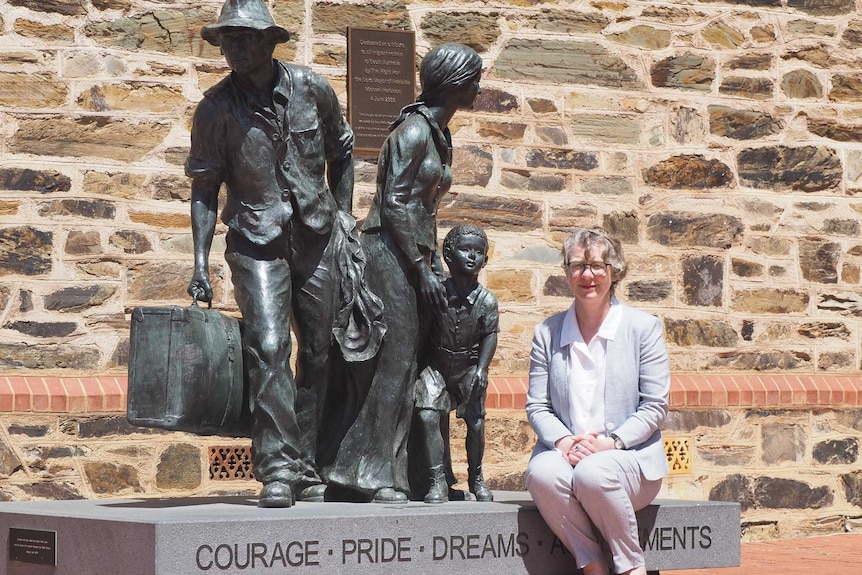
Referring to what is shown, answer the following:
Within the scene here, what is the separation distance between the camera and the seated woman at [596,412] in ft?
19.4

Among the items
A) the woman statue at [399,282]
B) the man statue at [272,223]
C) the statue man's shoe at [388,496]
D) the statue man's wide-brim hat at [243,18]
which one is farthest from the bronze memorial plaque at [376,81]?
the statue man's shoe at [388,496]

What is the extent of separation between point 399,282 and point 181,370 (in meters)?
1.08

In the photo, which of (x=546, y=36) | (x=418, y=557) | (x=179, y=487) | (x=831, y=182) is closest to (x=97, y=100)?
(x=179, y=487)

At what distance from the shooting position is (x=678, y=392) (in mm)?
10148

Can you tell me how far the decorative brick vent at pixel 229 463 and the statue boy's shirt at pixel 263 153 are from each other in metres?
2.68

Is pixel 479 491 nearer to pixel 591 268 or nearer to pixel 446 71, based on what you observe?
pixel 591 268

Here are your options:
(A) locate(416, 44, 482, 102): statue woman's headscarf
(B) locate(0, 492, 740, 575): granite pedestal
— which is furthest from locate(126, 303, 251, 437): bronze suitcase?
(A) locate(416, 44, 482, 102): statue woman's headscarf

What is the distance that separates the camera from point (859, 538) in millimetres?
10281

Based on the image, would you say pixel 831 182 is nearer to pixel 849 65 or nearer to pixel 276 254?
pixel 849 65

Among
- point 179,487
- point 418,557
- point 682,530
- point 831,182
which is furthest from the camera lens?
point 831,182

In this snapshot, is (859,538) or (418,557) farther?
(859,538)

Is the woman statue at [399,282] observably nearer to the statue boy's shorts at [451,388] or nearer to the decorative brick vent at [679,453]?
the statue boy's shorts at [451,388]

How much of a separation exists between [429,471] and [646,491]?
1.10 m

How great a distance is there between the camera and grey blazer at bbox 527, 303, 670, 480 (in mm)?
6117
